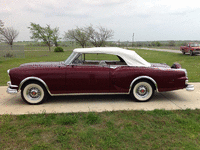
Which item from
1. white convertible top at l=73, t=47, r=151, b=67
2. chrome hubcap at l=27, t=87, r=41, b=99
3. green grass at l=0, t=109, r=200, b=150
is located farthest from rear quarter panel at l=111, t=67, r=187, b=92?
chrome hubcap at l=27, t=87, r=41, b=99

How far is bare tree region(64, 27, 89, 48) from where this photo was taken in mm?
36303

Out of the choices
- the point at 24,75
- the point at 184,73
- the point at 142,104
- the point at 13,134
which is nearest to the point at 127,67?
the point at 142,104

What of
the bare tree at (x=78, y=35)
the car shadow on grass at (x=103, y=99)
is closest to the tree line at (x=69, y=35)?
the bare tree at (x=78, y=35)

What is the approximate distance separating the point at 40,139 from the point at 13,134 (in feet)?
1.84

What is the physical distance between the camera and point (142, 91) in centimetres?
465

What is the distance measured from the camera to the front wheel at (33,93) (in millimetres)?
4398

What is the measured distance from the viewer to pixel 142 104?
4.50 m

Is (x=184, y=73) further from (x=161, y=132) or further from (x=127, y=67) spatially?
(x=161, y=132)

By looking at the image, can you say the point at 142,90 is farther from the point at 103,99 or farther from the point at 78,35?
the point at 78,35

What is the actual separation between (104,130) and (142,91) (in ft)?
6.36

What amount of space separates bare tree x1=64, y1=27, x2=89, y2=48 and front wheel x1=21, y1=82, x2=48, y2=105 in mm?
31733

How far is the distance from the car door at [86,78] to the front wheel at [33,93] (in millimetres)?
687

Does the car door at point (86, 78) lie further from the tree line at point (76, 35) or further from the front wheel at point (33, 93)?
the tree line at point (76, 35)

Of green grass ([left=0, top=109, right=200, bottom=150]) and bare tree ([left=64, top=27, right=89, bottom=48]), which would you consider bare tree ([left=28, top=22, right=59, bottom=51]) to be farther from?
green grass ([left=0, top=109, right=200, bottom=150])
